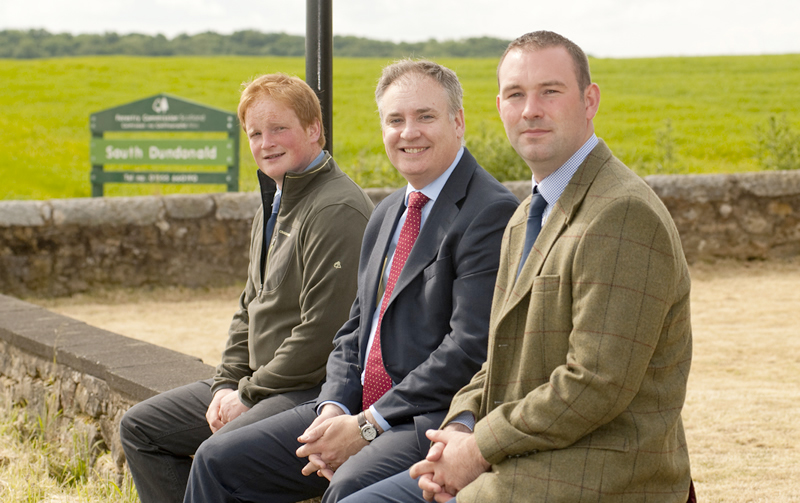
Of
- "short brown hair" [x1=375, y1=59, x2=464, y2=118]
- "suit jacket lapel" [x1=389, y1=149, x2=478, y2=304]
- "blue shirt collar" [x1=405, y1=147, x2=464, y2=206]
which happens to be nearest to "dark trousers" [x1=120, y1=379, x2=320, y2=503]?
"suit jacket lapel" [x1=389, y1=149, x2=478, y2=304]

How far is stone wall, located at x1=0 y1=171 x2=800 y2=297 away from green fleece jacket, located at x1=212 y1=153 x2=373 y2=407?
5.26 meters

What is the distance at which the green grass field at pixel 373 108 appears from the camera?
553 inches

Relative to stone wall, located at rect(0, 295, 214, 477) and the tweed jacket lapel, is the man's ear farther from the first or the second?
stone wall, located at rect(0, 295, 214, 477)

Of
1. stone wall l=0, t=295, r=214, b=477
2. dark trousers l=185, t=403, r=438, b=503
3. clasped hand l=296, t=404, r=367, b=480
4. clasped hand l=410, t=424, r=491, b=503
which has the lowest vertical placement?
stone wall l=0, t=295, r=214, b=477

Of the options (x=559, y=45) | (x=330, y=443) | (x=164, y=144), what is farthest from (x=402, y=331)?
(x=164, y=144)

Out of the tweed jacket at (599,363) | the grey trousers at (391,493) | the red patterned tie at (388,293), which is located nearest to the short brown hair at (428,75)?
the red patterned tie at (388,293)

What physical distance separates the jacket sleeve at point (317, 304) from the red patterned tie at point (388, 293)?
0.27m

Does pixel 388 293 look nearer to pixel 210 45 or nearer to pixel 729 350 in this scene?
pixel 729 350

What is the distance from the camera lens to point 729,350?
5.59 meters

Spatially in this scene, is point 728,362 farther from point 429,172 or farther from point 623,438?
point 623,438

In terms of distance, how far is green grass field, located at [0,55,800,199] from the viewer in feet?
46.1

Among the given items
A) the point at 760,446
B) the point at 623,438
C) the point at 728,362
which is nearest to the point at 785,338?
the point at 728,362

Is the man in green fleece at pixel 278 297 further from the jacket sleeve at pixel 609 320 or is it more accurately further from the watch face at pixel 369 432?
the jacket sleeve at pixel 609 320

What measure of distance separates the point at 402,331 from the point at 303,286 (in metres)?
0.48
